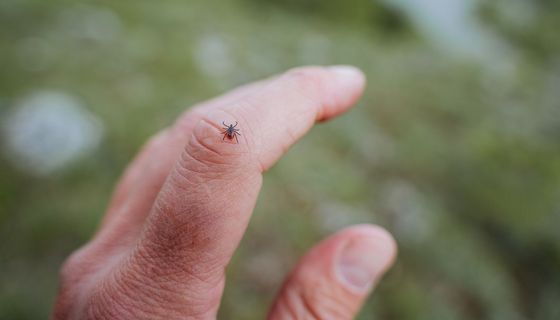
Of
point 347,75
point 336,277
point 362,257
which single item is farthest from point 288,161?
point 336,277

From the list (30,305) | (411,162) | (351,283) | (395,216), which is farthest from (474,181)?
(30,305)

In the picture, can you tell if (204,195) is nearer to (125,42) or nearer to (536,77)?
(125,42)

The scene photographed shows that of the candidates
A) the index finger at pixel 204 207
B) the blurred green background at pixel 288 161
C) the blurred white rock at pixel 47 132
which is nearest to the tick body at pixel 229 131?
the index finger at pixel 204 207

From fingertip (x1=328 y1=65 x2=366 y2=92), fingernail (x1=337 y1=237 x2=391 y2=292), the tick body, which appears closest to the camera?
the tick body

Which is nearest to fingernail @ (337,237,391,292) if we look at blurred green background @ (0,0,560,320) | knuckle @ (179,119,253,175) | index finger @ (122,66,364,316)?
index finger @ (122,66,364,316)

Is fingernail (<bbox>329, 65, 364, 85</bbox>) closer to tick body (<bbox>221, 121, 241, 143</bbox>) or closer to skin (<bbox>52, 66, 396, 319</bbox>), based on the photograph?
skin (<bbox>52, 66, 396, 319</bbox>)

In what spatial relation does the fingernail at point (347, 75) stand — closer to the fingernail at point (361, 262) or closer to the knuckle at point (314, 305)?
the fingernail at point (361, 262)

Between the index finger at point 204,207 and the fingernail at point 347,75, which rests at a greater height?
the fingernail at point 347,75
